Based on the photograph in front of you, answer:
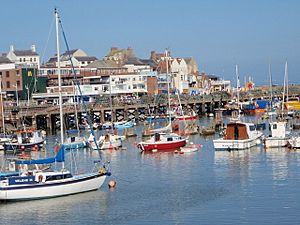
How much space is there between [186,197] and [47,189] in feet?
26.2

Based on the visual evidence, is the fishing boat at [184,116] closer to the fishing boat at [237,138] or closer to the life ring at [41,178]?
the fishing boat at [237,138]

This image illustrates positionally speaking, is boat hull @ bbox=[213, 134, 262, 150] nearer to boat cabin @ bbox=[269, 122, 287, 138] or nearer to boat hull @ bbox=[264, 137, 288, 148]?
boat hull @ bbox=[264, 137, 288, 148]

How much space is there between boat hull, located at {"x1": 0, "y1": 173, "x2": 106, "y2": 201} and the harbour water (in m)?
0.35

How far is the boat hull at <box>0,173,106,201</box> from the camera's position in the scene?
130 ft

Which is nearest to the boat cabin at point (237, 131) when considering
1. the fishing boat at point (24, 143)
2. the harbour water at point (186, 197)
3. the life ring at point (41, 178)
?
the harbour water at point (186, 197)

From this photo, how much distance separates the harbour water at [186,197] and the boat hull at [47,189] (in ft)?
1.16

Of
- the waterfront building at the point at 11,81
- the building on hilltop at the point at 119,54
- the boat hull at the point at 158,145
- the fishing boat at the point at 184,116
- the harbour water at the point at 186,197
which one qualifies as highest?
the building on hilltop at the point at 119,54

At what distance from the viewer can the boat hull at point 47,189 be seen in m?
39.5

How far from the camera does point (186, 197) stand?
40.4 m

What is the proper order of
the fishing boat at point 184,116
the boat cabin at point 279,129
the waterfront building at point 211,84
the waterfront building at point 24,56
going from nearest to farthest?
the boat cabin at point 279,129
the fishing boat at point 184,116
the waterfront building at point 24,56
the waterfront building at point 211,84

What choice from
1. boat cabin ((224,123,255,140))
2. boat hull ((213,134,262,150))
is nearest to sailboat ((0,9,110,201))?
boat hull ((213,134,262,150))

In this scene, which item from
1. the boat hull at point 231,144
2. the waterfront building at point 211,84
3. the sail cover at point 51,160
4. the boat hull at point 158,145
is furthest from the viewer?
the waterfront building at point 211,84

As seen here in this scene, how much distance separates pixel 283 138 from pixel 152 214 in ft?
92.1

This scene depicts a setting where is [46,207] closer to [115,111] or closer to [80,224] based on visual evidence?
[80,224]
